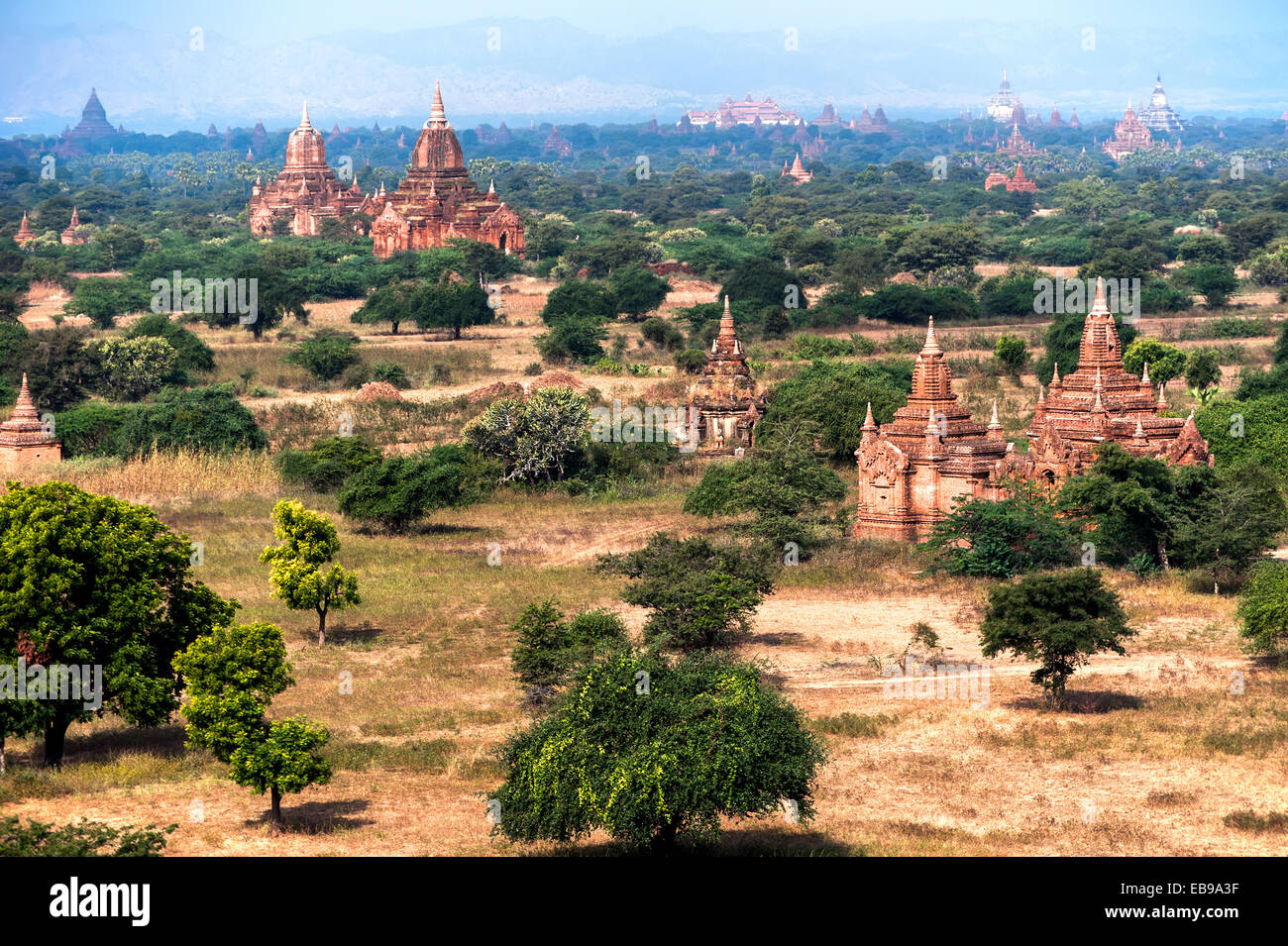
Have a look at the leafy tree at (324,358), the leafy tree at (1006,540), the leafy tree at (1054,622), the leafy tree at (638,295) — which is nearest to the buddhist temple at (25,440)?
the leafy tree at (324,358)

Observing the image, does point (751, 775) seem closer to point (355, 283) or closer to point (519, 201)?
point (355, 283)

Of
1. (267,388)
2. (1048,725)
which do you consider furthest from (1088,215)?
(1048,725)

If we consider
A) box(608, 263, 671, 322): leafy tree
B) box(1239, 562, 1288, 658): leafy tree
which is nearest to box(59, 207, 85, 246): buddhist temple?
box(608, 263, 671, 322): leafy tree

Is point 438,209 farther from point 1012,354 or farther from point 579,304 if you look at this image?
point 1012,354

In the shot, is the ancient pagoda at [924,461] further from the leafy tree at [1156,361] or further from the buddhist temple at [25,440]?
the buddhist temple at [25,440]

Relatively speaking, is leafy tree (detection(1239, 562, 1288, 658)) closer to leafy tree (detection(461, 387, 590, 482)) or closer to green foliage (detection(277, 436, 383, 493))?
leafy tree (detection(461, 387, 590, 482))

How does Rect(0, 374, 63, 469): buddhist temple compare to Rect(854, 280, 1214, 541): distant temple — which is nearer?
Rect(854, 280, 1214, 541): distant temple
